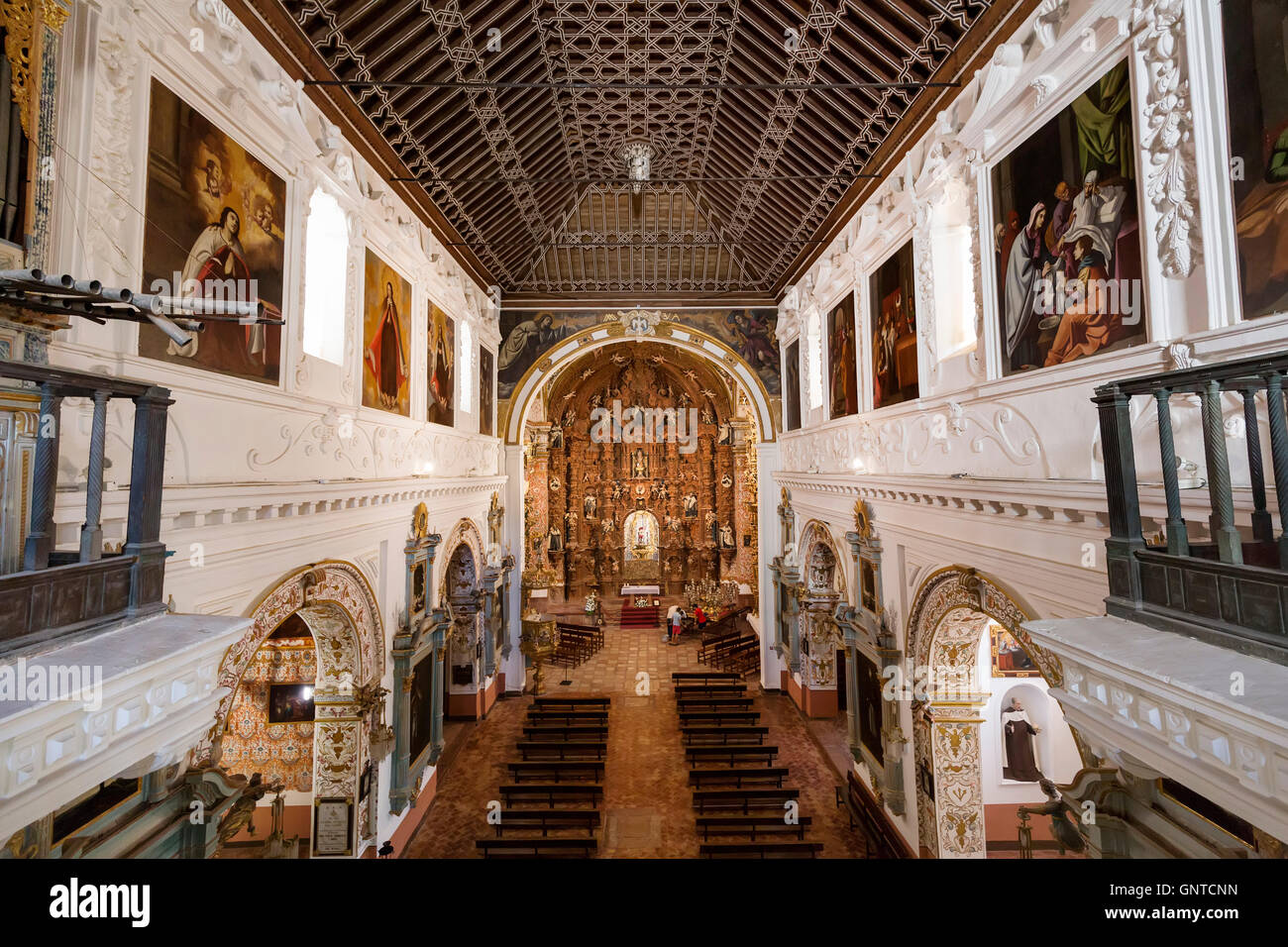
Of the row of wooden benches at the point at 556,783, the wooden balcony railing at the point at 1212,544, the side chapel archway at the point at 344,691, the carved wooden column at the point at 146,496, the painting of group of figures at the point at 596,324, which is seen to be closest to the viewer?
the wooden balcony railing at the point at 1212,544

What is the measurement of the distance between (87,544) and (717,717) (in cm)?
1316

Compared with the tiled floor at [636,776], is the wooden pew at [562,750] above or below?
above

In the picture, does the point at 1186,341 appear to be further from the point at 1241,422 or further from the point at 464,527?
the point at 464,527

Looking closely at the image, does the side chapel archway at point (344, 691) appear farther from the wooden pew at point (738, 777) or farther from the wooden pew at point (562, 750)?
the wooden pew at point (738, 777)

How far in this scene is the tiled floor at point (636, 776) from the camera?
403 inches

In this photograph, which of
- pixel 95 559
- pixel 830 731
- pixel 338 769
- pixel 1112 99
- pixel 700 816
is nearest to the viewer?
pixel 95 559

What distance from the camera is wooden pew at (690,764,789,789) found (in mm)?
11234

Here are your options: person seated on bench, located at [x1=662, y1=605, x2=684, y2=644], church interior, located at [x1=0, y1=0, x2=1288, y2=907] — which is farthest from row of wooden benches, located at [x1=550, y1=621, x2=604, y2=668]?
church interior, located at [x1=0, y1=0, x2=1288, y2=907]

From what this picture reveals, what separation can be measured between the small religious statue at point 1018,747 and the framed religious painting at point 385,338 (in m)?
12.4

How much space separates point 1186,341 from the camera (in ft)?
12.8

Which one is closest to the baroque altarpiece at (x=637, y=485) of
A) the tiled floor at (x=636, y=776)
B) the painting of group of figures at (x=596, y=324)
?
the tiled floor at (x=636, y=776)

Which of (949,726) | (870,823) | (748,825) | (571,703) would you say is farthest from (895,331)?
(571,703)
